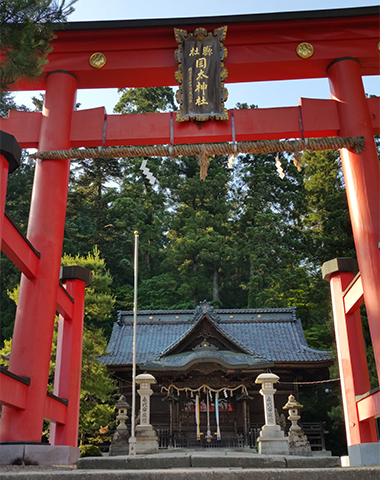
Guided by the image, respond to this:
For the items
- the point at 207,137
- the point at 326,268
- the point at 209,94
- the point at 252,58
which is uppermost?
the point at 252,58

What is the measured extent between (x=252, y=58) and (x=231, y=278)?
2142 centimetres

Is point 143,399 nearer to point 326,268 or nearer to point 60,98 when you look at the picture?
point 326,268

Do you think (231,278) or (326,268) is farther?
(231,278)

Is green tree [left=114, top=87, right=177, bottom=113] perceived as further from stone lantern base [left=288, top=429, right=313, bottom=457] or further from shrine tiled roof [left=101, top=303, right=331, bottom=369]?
stone lantern base [left=288, top=429, right=313, bottom=457]

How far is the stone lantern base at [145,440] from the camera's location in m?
10.9

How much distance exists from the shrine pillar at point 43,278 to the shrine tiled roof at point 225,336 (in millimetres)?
8790

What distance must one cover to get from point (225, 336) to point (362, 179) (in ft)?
33.0

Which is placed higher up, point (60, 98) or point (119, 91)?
point (119, 91)

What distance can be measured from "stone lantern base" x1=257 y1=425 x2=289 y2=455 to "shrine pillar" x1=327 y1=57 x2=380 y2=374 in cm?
605

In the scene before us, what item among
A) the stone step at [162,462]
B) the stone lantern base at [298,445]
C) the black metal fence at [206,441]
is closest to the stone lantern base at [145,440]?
the black metal fence at [206,441]

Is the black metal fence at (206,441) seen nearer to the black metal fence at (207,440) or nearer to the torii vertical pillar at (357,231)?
the black metal fence at (207,440)

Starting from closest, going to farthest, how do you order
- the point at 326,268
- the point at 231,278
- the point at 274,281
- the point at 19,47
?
1. the point at 19,47
2. the point at 326,268
3. the point at 274,281
4. the point at 231,278

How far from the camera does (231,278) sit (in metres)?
27.9

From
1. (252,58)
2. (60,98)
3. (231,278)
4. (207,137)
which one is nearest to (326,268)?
(207,137)
